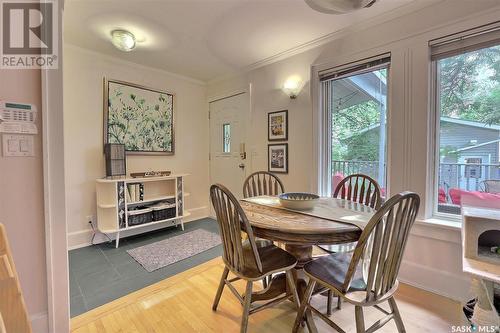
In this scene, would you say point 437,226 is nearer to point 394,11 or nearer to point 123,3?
point 394,11

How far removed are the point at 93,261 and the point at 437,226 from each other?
3271 millimetres

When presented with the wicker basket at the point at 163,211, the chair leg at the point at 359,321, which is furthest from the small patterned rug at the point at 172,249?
the chair leg at the point at 359,321

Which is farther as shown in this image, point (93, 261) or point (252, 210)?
point (93, 261)

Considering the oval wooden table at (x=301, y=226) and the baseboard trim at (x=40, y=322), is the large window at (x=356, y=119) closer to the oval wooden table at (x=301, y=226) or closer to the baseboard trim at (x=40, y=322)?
the oval wooden table at (x=301, y=226)

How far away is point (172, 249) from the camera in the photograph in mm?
2766

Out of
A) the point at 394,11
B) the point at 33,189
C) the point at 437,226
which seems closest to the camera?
the point at 33,189

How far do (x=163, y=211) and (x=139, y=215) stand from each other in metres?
0.32

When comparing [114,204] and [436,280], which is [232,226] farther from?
[114,204]

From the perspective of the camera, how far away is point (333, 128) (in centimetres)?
274

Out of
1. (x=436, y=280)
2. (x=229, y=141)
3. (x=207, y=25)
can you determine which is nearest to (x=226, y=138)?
(x=229, y=141)

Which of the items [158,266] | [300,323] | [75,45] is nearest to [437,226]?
[300,323]

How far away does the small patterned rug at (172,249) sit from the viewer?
246 centimetres

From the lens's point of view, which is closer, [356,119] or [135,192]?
[356,119]

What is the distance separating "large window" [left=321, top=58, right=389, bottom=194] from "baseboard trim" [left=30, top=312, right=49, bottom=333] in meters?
2.62
